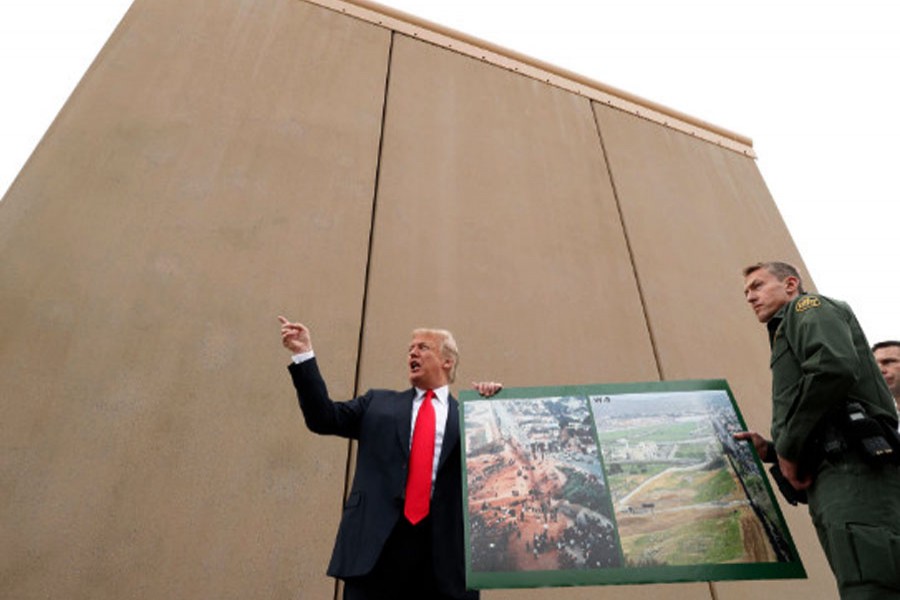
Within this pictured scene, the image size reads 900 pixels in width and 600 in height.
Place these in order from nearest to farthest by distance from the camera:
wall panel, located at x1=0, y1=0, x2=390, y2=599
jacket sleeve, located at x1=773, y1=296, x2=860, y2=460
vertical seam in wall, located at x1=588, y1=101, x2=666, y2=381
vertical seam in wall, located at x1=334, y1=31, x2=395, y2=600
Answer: jacket sleeve, located at x1=773, y1=296, x2=860, y2=460 → wall panel, located at x1=0, y1=0, x2=390, y2=599 → vertical seam in wall, located at x1=334, y1=31, x2=395, y2=600 → vertical seam in wall, located at x1=588, y1=101, x2=666, y2=381

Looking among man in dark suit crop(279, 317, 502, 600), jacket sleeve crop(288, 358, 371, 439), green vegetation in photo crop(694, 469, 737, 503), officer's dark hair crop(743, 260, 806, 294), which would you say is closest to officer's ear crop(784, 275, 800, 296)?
officer's dark hair crop(743, 260, 806, 294)

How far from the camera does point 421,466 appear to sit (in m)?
1.38

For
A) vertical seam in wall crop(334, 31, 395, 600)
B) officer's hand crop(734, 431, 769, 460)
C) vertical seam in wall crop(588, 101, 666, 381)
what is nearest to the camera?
officer's hand crop(734, 431, 769, 460)

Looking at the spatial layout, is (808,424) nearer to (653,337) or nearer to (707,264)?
(653,337)

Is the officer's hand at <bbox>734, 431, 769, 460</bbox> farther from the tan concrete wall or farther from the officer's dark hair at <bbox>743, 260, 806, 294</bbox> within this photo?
the tan concrete wall

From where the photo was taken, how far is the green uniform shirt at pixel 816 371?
1.15m

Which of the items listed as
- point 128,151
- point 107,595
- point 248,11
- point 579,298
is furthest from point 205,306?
point 248,11

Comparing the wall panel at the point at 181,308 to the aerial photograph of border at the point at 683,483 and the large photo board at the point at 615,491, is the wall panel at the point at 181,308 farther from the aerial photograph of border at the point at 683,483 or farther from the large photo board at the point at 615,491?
the aerial photograph of border at the point at 683,483

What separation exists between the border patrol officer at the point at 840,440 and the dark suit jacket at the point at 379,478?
0.69 meters

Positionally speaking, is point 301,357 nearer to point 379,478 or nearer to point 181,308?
point 379,478

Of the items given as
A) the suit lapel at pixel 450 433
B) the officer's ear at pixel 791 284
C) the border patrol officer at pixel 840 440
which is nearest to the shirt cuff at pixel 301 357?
the suit lapel at pixel 450 433

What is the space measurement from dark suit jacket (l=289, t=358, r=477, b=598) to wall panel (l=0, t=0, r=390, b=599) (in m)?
0.65

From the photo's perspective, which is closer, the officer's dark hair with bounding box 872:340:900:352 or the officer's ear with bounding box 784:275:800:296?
the officer's ear with bounding box 784:275:800:296

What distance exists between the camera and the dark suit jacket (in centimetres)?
125
